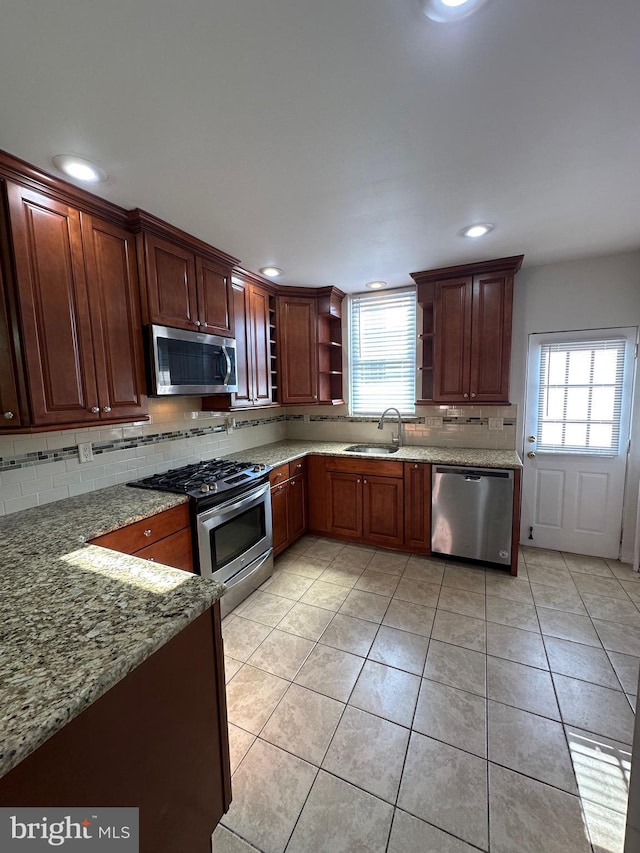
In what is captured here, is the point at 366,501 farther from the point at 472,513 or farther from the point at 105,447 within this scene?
the point at 105,447

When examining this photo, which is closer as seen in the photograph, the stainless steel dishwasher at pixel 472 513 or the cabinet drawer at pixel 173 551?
the cabinet drawer at pixel 173 551

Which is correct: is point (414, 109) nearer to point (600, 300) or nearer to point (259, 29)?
point (259, 29)

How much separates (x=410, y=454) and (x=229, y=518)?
66.4 inches

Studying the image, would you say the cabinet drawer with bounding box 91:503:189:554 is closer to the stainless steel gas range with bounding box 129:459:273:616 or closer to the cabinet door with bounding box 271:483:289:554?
the stainless steel gas range with bounding box 129:459:273:616

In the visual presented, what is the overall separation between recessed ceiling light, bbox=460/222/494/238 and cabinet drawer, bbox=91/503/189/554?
2.50m

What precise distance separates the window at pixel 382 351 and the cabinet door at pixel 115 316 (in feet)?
7.59

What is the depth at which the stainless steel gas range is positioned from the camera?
2.19m

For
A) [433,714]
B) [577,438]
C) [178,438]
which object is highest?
[178,438]

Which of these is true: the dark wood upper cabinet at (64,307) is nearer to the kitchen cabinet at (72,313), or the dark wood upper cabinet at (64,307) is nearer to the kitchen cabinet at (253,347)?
the kitchen cabinet at (72,313)

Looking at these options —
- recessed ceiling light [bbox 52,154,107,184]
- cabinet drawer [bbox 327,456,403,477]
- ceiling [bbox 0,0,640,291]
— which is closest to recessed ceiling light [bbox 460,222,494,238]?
ceiling [bbox 0,0,640,291]

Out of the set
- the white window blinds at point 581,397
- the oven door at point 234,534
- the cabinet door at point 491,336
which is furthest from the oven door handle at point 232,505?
the white window blinds at point 581,397

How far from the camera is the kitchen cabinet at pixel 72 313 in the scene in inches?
61.9

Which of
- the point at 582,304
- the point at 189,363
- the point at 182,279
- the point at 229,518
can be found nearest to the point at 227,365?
the point at 189,363

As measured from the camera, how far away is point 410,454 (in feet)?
10.4
